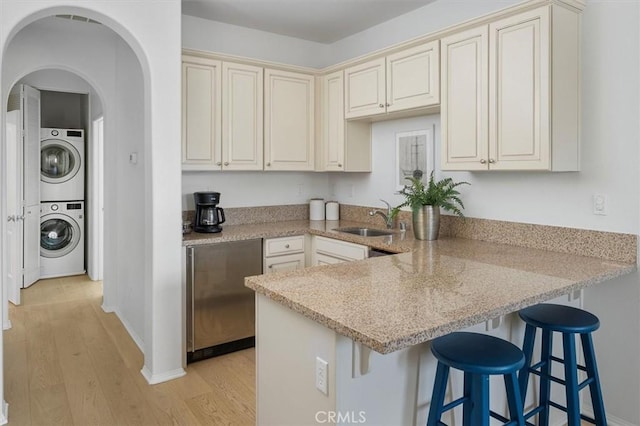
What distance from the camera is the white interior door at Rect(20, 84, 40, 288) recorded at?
4893mm

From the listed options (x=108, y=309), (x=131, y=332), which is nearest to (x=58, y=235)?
(x=108, y=309)

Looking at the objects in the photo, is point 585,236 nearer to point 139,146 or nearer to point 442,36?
point 442,36

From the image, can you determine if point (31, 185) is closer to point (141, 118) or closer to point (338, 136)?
point (141, 118)

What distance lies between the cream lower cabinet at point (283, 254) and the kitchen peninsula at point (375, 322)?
1.31m

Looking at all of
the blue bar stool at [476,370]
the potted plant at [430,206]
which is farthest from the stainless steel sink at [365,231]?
the blue bar stool at [476,370]

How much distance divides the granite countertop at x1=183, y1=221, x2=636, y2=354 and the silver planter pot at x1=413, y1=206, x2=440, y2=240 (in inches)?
8.6

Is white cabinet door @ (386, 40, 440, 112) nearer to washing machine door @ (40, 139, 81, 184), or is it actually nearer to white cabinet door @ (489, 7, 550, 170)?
white cabinet door @ (489, 7, 550, 170)

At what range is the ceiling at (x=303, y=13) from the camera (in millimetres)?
3373

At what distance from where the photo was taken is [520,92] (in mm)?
2379

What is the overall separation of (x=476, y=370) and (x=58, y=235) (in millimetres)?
5701

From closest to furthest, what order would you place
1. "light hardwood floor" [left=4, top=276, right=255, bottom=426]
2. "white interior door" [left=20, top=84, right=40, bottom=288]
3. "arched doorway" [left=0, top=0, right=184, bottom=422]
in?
"light hardwood floor" [left=4, top=276, right=255, bottom=426]
"arched doorway" [left=0, top=0, right=184, bottom=422]
"white interior door" [left=20, top=84, right=40, bottom=288]

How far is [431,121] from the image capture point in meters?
3.30

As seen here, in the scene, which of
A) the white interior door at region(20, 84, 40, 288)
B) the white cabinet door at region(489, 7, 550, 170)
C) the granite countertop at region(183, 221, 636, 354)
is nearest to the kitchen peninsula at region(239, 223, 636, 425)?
the granite countertop at region(183, 221, 636, 354)

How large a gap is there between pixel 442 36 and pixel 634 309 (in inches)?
74.3
